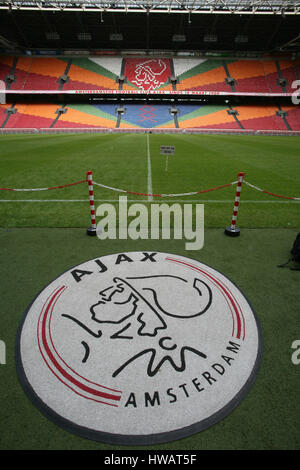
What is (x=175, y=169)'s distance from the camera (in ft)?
40.9

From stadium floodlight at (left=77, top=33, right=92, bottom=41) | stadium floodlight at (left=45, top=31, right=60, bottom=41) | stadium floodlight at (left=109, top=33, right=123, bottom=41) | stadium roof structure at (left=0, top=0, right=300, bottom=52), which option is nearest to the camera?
stadium roof structure at (left=0, top=0, right=300, bottom=52)

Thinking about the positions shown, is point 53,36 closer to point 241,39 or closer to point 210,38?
point 210,38

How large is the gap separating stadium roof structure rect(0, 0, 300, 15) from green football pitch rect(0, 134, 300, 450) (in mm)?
31551

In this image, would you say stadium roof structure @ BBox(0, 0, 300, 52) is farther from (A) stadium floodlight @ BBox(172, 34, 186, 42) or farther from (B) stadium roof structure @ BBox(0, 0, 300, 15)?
(A) stadium floodlight @ BBox(172, 34, 186, 42)

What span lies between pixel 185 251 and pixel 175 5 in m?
44.4

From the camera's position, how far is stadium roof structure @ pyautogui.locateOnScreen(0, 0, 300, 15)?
3097cm

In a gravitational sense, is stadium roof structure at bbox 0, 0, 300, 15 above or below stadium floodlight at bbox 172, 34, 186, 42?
below

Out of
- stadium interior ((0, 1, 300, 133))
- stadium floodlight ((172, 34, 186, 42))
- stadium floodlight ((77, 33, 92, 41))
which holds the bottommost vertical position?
stadium interior ((0, 1, 300, 133))

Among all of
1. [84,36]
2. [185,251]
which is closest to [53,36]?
[84,36]

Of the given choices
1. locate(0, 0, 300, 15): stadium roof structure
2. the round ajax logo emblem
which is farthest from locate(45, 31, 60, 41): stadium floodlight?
the round ajax logo emblem

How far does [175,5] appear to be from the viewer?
34688mm

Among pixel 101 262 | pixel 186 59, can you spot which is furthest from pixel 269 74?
pixel 101 262

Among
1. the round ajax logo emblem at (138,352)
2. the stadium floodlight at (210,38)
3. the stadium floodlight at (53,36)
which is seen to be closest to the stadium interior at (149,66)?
the stadium floodlight at (53,36)
